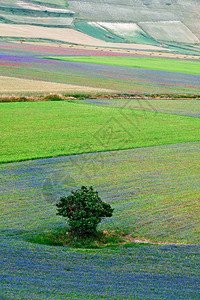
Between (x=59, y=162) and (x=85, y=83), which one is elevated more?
(x=85, y=83)

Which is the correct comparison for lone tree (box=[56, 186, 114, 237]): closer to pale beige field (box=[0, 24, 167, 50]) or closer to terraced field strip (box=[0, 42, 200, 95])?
terraced field strip (box=[0, 42, 200, 95])

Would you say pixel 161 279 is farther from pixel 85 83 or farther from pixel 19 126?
pixel 85 83

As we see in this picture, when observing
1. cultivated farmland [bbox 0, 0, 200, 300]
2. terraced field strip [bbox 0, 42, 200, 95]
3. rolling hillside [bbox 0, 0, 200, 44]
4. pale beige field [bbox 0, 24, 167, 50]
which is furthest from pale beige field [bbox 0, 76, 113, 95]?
rolling hillside [bbox 0, 0, 200, 44]

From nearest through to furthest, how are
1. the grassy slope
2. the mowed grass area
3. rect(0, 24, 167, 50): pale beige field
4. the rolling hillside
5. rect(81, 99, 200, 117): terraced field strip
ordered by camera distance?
the grassy slope → the mowed grass area → rect(81, 99, 200, 117): terraced field strip → rect(0, 24, 167, 50): pale beige field → the rolling hillside

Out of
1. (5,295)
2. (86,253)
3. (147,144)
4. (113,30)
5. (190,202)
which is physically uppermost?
(113,30)

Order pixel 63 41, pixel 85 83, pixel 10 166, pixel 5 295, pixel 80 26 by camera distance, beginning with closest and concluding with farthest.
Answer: pixel 5 295
pixel 10 166
pixel 85 83
pixel 63 41
pixel 80 26

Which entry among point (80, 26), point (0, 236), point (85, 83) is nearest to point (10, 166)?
point (0, 236)

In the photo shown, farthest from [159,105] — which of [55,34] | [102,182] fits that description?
[55,34]

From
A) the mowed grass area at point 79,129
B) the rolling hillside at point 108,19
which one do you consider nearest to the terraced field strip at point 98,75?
the mowed grass area at point 79,129
